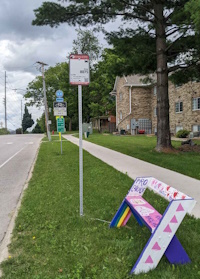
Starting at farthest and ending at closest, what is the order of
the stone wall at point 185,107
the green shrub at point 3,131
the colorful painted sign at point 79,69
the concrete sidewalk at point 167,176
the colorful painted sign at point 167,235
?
the green shrub at point 3,131, the stone wall at point 185,107, the concrete sidewalk at point 167,176, the colorful painted sign at point 79,69, the colorful painted sign at point 167,235

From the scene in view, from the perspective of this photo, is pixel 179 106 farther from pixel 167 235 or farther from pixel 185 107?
pixel 167 235

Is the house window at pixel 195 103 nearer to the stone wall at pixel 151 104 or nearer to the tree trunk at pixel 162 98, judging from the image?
the stone wall at pixel 151 104

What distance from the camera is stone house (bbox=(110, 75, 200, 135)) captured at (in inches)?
1035

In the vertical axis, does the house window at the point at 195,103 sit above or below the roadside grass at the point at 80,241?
above

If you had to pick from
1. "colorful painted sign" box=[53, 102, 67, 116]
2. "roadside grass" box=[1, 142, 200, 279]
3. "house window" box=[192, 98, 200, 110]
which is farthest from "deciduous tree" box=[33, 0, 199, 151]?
"house window" box=[192, 98, 200, 110]

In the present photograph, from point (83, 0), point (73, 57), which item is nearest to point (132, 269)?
point (73, 57)

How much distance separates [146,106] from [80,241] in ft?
104

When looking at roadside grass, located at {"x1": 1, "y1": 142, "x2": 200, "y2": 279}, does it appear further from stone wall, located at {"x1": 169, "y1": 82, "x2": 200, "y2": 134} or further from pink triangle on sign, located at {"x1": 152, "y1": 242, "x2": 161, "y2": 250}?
stone wall, located at {"x1": 169, "y1": 82, "x2": 200, "y2": 134}

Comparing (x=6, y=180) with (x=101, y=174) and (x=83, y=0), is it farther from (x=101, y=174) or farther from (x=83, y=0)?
(x=83, y=0)

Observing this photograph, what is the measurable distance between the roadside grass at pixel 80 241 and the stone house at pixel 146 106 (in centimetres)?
2209

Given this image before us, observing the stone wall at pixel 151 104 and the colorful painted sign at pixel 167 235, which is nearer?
the colorful painted sign at pixel 167 235

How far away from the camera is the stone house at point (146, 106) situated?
26281 millimetres

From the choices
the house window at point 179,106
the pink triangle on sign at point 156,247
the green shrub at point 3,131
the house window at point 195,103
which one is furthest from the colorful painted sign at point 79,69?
the green shrub at point 3,131

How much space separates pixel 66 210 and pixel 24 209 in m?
0.85
